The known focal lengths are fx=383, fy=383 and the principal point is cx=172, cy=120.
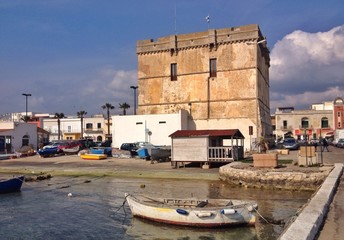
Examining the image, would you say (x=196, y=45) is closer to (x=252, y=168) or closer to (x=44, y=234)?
(x=252, y=168)

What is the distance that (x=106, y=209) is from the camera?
17906 mm

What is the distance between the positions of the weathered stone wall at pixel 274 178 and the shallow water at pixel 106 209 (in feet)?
2.21

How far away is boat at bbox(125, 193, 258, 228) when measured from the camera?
44.5ft

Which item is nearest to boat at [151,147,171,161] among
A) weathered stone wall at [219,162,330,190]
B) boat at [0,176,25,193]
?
weathered stone wall at [219,162,330,190]

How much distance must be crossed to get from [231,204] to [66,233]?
6.13 m

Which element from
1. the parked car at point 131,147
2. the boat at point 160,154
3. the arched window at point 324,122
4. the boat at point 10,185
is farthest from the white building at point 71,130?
the boat at point 10,185

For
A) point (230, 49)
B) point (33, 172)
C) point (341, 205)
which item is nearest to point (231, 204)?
point (341, 205)

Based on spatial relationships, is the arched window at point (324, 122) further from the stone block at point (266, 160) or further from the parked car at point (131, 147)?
the stone block at point (266, 160)

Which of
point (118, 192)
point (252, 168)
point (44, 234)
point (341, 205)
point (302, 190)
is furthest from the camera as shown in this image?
point (252, 168)

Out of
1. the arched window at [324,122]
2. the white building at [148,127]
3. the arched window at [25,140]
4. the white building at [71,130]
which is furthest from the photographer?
the white building at [71,130]

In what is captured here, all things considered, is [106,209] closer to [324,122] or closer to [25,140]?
[25,140]

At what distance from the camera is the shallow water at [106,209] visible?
1353 centimetres

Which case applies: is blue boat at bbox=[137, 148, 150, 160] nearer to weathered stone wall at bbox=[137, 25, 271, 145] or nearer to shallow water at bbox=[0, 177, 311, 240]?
shallow water at bbox=[0, 177, 311, 240]

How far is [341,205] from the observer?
11531 mm
